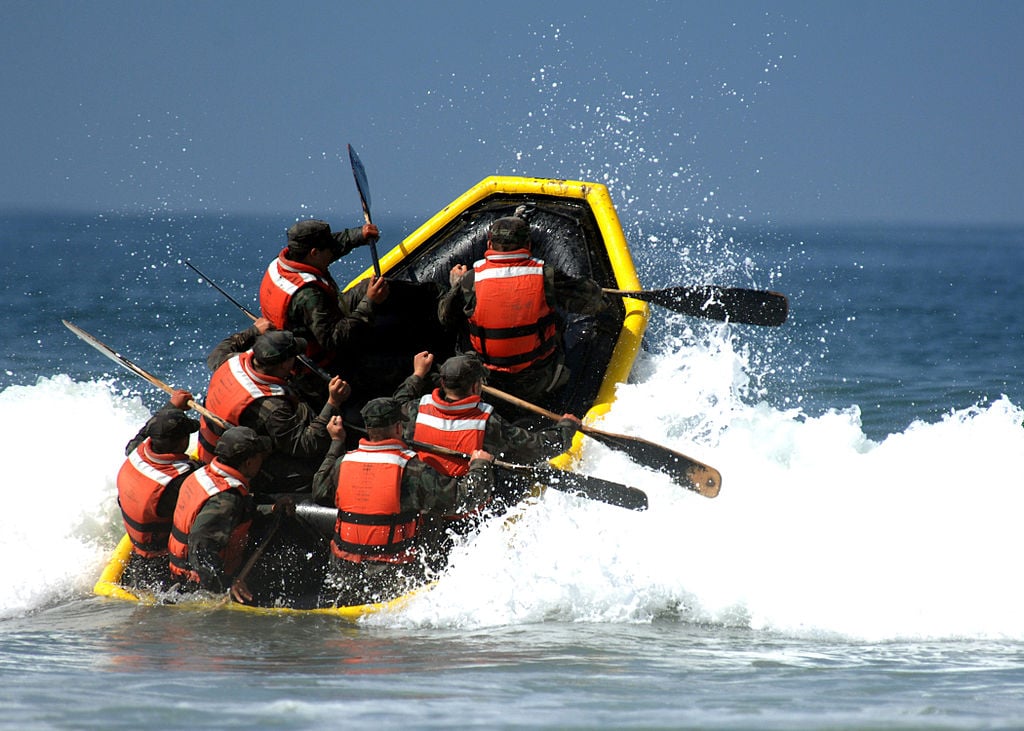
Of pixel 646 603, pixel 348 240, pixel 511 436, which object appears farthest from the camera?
pixel 348 240

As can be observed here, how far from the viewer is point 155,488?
16.7 feet

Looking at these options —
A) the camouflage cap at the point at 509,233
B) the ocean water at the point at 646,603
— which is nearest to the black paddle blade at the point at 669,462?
the ocean water at the point at 646,603

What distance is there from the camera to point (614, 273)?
21.6 ft

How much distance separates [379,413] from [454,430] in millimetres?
431

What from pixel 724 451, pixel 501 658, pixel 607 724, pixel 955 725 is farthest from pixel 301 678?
pixel 724 451

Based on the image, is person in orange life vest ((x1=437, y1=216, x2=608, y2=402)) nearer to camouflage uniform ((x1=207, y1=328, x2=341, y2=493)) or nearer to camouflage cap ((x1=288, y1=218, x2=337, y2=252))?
camouflage cap ((x1=288, y1=218, x2=337, y2=252))

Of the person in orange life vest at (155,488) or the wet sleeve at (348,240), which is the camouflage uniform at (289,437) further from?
the wet sleeve at (348,240)

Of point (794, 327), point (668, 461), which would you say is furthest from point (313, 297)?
point (794, 327)

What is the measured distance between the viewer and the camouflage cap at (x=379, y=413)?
4766 millimetres

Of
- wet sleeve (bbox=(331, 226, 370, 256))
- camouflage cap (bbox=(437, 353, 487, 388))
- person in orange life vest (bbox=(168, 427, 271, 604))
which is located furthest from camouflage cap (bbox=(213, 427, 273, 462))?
wet sleeve (bbox=(331, 226, 370, 256))

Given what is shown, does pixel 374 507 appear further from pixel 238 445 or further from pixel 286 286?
pixel 286 286

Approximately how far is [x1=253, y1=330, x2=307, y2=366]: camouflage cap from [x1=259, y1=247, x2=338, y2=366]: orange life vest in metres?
0.52

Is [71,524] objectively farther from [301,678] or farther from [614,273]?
[614,273]

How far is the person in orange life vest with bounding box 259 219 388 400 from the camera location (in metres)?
5.84
